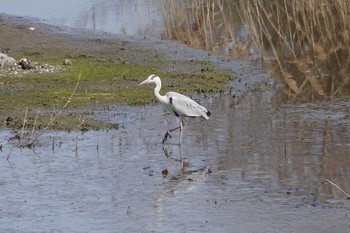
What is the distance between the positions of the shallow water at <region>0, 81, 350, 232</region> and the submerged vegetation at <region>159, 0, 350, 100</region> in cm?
289

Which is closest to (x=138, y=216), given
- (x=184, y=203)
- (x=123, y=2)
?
(x=184, y=203)

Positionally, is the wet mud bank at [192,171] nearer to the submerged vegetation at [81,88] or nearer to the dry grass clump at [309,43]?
the submerged vegetation at [81,88]

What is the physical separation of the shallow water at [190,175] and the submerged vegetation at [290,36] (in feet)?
A: 9.48

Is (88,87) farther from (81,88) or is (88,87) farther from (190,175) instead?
(190,175)

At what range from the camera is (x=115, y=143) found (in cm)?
1400

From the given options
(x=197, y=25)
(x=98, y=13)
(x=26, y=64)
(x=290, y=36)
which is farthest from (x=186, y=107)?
(x=98, y=13)

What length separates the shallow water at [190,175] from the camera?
10.3m

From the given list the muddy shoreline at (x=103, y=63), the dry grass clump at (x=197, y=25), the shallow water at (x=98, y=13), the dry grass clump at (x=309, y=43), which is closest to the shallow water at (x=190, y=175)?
the muddy shoreline at (x=103, y=63)

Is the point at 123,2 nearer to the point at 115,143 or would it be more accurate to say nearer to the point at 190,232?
the point at 115,143

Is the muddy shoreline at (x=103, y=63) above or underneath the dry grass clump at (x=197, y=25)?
underneath

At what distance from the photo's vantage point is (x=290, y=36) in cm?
2209

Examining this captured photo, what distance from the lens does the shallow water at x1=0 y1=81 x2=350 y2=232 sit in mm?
10289

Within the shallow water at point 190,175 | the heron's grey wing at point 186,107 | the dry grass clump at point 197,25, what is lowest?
the shallow water at point 190,175

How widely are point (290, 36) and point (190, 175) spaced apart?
34.0 ft
